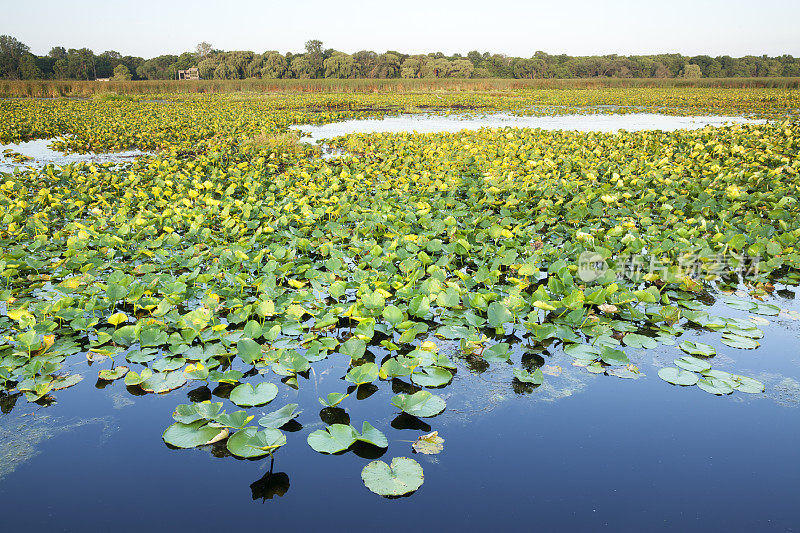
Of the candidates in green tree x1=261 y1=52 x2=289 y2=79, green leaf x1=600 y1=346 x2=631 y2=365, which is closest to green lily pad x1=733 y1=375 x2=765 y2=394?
green leaf x1=600 y1=346 x2=631 y2=365

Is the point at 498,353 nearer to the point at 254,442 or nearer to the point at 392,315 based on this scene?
the point at 392,315

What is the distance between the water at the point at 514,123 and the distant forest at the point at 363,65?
150ft

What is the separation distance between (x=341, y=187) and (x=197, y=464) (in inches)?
196

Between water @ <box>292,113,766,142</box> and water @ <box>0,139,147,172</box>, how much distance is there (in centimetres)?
459

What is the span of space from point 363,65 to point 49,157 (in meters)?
59.7

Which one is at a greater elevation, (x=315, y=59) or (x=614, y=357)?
(x=315, y=59)

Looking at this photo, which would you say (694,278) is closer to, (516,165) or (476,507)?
(476,507)

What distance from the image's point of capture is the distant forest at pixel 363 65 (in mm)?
60344

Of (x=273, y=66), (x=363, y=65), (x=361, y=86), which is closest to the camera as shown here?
(x=361, y=86)

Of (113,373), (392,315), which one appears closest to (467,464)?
(392,315)

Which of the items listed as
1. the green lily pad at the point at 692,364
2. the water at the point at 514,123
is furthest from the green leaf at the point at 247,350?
the water at the point at 514,123

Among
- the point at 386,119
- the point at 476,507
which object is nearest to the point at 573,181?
the point at 476,507

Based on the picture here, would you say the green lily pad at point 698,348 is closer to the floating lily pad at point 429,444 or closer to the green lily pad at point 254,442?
the floating lily pad at point 429,444

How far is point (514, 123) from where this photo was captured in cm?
1614
